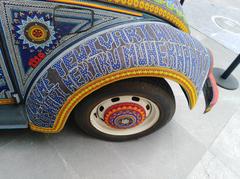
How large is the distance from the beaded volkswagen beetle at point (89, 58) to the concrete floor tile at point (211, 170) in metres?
0.55

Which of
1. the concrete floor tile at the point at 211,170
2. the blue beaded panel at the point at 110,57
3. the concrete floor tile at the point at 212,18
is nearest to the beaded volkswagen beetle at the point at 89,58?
the blue beaded panel at the point at 110,57

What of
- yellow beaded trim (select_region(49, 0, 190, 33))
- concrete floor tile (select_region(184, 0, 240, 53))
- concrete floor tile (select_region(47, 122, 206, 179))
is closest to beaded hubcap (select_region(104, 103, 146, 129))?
concrete floor tile (select_region(47, 122, 206, 179))

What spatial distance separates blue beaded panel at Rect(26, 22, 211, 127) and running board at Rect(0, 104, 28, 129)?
0.17m

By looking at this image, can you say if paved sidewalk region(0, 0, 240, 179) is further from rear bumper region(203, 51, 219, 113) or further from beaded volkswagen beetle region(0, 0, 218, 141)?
rear bumper region(203, 51, 219, 113)

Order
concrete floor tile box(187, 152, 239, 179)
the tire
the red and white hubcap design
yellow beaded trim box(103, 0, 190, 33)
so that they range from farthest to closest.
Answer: concrete floor tile box(187, 152, 239, 179)
the red and white hubcap design
the tire
yellow beaded trim box(103, 0, 190, 33)

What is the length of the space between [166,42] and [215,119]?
110 centimetres

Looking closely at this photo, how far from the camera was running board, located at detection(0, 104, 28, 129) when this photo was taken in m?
1.28

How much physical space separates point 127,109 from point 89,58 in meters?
0.43

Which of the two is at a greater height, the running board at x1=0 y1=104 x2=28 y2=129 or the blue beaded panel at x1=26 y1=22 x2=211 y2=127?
the blue beaded panel at x1=26 y1=22 x2=211 y2=127

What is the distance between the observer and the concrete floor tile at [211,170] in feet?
5.00

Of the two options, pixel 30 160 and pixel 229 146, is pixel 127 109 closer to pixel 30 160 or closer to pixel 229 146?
pixel 30 160

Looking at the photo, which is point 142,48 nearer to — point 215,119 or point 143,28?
point 143,28

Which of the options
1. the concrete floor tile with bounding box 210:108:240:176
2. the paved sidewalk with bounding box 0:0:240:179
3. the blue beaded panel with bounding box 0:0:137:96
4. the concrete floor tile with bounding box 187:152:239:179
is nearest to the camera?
the blue beaded panel with bounding box 0:0:137:96

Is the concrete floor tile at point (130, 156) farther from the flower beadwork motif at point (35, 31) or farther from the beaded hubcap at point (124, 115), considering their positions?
the flower beadwork motif at point (35, 31)
